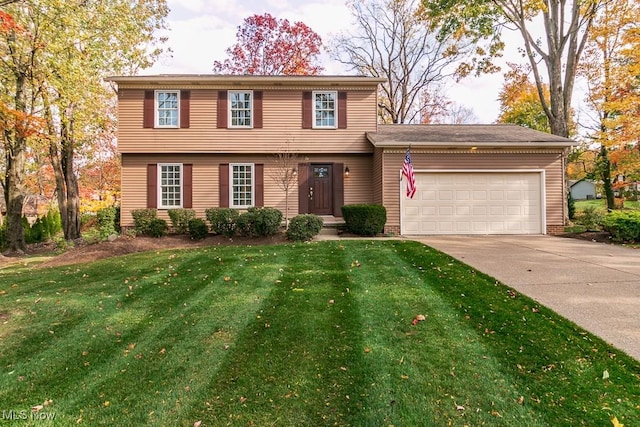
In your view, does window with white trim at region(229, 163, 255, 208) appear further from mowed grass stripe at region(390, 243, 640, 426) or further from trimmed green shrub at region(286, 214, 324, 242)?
mowed grass stripe at region(390, 243, 640, 426)

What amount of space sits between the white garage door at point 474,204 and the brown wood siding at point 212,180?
2.16 meters

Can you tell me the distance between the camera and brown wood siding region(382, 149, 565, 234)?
36.4ft

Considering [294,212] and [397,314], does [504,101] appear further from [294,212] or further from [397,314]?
[397,314]

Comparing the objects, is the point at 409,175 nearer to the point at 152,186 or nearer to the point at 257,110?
the point at 257,110

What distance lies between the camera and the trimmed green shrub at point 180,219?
11.2 metres

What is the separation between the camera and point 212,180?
1241 cm

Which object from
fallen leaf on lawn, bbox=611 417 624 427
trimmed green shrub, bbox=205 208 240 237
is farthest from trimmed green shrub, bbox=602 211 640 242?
trimmed green shrub, bbox=205 208 240 237

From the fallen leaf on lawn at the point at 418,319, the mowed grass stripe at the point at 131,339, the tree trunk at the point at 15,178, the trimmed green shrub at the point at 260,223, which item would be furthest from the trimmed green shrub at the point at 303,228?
the tree trunk at the point at 15,178

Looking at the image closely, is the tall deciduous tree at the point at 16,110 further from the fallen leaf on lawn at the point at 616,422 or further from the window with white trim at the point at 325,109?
the fallen leaf on lawn at the point at 616,422

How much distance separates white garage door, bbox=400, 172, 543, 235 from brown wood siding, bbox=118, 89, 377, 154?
2.81m

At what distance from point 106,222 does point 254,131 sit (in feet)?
19.9

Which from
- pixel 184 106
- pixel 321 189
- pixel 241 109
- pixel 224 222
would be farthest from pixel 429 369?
pixel 184 106

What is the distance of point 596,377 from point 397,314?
187 centimetres

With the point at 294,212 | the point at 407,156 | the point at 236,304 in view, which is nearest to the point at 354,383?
the point at 236,304
